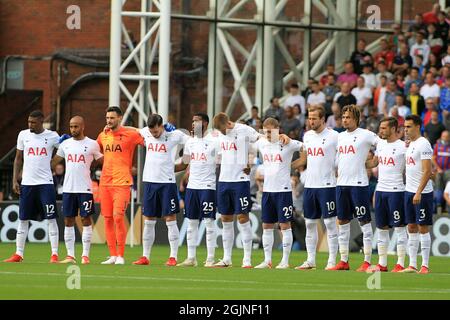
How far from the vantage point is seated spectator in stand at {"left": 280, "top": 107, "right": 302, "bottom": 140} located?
3194 cm

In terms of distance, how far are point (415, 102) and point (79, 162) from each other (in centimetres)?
1213

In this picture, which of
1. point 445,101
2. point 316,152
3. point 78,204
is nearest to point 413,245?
point 316,152

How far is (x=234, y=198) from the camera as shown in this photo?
21.1m

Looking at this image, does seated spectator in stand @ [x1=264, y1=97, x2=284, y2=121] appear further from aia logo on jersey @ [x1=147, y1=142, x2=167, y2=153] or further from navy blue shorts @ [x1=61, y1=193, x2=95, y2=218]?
navy blue shorts @ [x1=61, y1=193, x2=95, y2=218]

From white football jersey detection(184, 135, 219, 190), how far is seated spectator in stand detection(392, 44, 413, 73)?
1248cm

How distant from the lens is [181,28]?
113 ft

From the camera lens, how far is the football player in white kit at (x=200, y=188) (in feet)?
69.8

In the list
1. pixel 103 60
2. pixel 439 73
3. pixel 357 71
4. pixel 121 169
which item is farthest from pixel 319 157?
pixel 103 60

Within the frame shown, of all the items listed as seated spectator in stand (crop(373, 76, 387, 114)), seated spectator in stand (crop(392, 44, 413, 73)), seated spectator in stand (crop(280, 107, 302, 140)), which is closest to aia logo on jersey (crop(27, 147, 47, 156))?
seated spectator in stand (crop(280, 107, 302, 140))

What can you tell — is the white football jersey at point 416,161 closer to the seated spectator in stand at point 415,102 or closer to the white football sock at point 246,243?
the white football sock at point 246,243

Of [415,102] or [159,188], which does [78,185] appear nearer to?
[159,188]

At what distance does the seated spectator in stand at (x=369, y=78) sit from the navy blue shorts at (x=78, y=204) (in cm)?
1331
